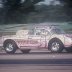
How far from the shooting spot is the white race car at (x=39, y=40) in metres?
19.4

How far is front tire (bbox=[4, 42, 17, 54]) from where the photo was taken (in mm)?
19919

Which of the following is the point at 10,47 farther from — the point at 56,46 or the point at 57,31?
the point at 57,31

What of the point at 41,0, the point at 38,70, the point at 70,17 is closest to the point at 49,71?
the point at 38,70

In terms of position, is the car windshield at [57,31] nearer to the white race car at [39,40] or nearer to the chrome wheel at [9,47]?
the white race car at [39,40]

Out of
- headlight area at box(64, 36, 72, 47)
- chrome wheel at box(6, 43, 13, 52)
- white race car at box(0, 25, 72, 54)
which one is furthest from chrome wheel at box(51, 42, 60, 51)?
chrome wheel at box(6, 43, 13, 52)

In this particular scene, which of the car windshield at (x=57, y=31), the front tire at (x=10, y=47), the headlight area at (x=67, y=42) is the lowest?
the front tire at (x=10, y=47)

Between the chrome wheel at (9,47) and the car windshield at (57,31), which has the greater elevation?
the car windshield at (57,31)

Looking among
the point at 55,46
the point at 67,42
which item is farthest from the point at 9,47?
the point at 67,42

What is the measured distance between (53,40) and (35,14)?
10.2m

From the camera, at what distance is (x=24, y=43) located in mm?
20031

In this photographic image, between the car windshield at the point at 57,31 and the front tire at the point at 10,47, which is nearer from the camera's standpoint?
the car windshield at the point at 57,31

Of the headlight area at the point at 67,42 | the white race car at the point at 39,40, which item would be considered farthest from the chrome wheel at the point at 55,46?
the headlight area at the point at 67,42

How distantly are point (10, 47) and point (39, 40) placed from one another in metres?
1.61

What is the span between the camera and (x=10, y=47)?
2002 cm
